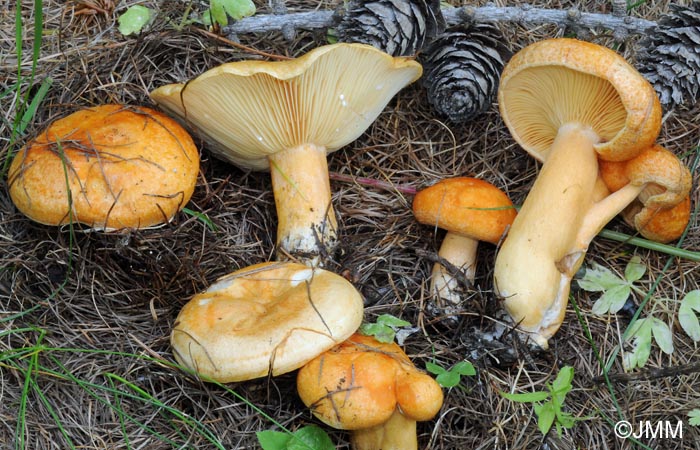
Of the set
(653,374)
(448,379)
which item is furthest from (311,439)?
(653,374)

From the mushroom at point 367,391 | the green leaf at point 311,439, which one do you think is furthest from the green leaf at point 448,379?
the green leaf at point 311,439

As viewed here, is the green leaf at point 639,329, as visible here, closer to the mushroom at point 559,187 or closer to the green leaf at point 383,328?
the mushroom at point 559,187

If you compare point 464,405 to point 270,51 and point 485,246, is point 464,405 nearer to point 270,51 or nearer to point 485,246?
point 485,246

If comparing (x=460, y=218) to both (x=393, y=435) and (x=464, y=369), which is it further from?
(x=393, y=435)

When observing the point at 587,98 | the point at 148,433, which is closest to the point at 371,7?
the point at 587,98

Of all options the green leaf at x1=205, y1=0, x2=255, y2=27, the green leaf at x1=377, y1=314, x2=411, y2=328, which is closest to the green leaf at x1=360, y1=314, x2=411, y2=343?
the green leaf at x1=377, y1=314, x2=411, y2=328
